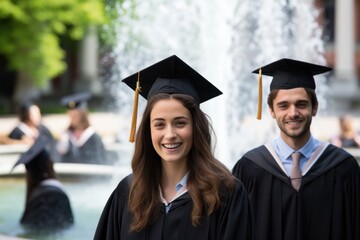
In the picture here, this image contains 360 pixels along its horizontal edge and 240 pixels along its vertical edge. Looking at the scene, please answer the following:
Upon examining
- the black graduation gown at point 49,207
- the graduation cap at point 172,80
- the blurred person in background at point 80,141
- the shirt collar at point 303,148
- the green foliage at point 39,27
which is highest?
the green foliage at point 39,27

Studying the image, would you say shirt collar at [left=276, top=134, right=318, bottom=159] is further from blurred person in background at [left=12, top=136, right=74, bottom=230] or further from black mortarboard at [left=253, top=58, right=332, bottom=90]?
blurred person in background at [left=12, top=136, right=74, bottom=230]

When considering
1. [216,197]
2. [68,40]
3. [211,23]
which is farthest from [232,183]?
[68,40]

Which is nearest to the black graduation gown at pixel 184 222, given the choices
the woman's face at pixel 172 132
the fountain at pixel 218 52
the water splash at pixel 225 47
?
the woman's face at pixel 172 132

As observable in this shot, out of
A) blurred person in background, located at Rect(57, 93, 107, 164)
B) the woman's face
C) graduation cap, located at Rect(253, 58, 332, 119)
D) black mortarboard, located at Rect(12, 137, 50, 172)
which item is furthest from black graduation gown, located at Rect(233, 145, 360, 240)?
blurred person in background, located at Rect(57, 93, 107, 164)

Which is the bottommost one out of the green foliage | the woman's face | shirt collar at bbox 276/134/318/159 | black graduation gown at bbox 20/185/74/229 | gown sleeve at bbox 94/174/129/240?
black graduation gown at bbox 20/185/74/229

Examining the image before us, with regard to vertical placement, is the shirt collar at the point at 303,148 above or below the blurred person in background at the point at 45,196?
above

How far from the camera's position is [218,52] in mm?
10344

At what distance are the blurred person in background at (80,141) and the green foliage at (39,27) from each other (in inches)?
433

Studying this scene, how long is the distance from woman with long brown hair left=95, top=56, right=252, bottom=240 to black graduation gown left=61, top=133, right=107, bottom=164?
636 centimetres

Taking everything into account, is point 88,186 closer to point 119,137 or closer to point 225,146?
point 225,146

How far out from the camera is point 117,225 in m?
2.98

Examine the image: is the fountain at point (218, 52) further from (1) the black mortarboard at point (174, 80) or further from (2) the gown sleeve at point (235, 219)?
(2) the gown sleeve at point (235, 219)

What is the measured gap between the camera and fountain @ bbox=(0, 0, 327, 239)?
27.9 ft

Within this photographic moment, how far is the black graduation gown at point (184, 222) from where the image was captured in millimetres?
2781
